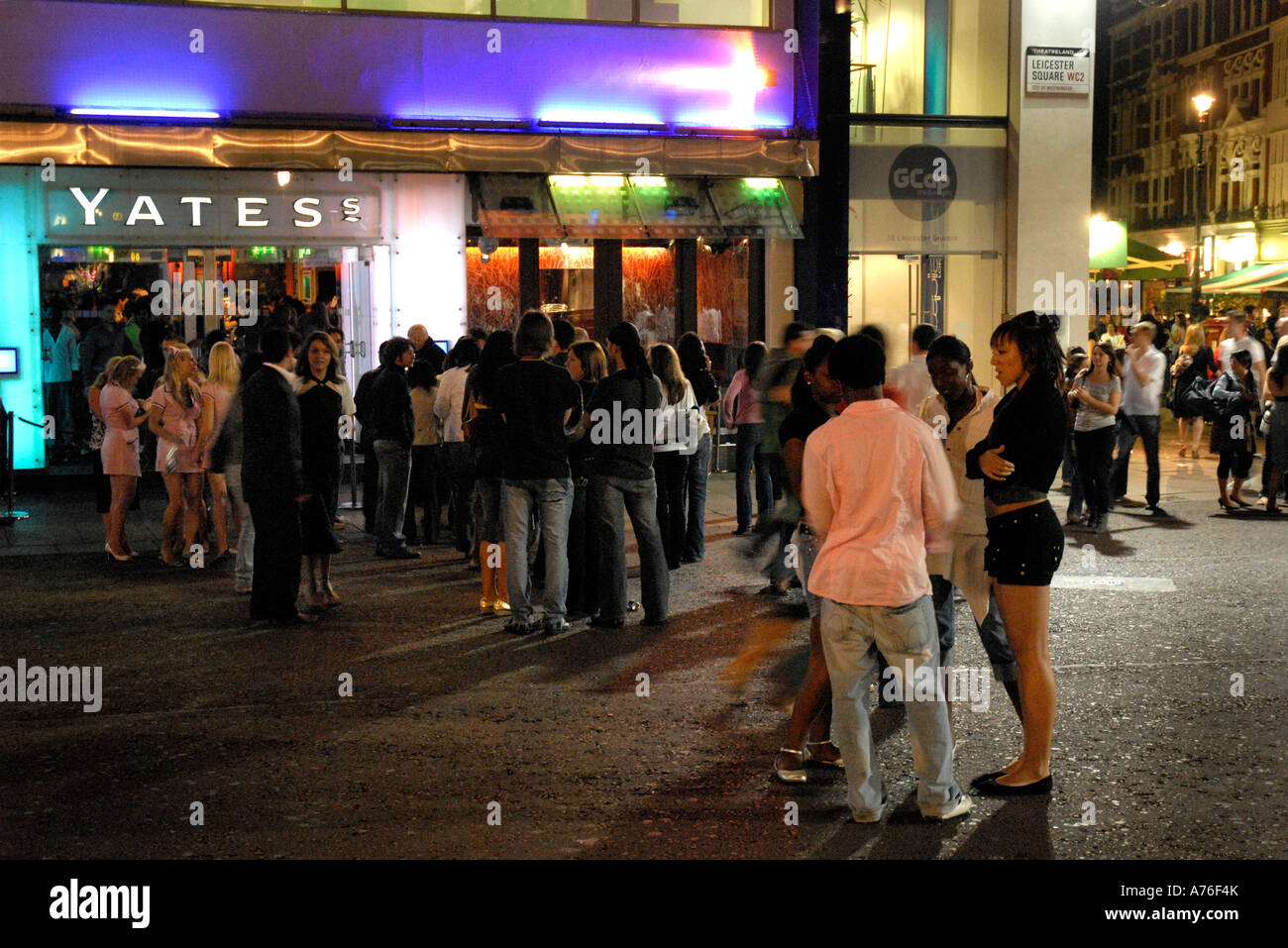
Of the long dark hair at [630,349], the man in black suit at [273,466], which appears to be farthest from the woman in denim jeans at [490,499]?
the man in black suit at [273,466]

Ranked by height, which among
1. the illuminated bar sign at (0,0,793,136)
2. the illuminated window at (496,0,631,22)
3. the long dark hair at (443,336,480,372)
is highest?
the illuminated window at (496,0,631,22)

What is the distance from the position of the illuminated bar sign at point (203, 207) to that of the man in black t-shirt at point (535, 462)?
8.82 m

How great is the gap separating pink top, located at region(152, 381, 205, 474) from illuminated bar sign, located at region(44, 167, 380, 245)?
17.9 feet

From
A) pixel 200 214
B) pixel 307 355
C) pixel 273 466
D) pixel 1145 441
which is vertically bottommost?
pixel 1145 441

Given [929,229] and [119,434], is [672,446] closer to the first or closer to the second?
[119,434]

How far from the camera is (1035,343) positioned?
584cm

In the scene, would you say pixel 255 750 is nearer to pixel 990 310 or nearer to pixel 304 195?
pixel 304 195

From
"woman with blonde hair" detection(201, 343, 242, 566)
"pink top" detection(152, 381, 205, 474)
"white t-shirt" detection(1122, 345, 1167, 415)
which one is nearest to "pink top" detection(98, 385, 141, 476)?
"pink top" detection(152, 381, 205, 474)

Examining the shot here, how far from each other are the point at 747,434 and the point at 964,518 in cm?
612

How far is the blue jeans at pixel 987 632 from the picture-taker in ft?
21.9

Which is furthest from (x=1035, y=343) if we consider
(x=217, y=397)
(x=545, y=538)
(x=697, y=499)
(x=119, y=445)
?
(x=119, y=445)

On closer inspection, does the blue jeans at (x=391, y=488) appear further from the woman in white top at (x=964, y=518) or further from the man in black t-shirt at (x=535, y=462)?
the woman in white top at (x=964, y=518)

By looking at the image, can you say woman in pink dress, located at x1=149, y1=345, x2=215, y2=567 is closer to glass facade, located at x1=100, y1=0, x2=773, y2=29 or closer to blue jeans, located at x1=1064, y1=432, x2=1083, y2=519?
glass facade, located at x1=100, y1=0, x2=773, y2=29

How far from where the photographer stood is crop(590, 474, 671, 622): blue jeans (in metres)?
9.32
